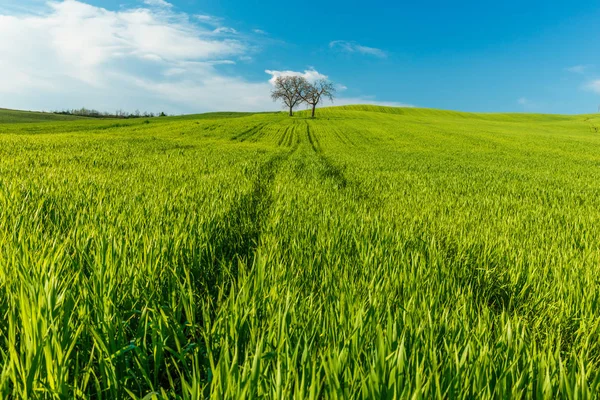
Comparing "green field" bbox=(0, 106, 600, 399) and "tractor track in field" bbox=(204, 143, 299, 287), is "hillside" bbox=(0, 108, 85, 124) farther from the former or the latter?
"green field" bbox=(0, 106, 600, 399)

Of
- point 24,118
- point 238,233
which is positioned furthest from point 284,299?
point 24,118

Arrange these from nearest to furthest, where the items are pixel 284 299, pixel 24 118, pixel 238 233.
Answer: pixel 284 299 → pixel 238 233 → pixel 24 118

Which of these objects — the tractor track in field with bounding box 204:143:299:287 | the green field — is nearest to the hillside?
the tractor track in field with bounding box 204:143:299:287

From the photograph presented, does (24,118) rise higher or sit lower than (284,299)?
higher

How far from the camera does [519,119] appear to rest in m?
94.6

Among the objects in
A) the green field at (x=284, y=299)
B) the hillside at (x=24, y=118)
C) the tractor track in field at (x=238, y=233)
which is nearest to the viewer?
the green field at (x=284, y=299)

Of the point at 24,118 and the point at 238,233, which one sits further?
the point at 24,118

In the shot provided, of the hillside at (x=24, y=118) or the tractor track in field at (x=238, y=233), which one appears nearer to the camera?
the tractor track in field at (x=238, y=233)

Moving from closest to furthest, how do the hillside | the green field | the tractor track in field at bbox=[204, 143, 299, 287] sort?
the green field, the tractor track in field at bbox=[204, 143, 299, 287], the hillside

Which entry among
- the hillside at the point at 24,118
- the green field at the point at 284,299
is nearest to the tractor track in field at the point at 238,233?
the green field at the point at 284,299

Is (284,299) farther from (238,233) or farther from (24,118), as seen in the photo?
(24,118)

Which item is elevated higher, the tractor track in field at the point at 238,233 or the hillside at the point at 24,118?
the hillside at the point at 24,118

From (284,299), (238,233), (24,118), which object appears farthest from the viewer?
(24,118)

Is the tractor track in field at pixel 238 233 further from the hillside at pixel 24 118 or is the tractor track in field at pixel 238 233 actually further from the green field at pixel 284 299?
the hillside at pixel 24 118
